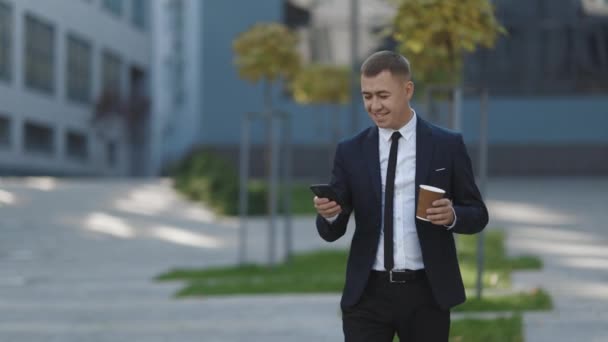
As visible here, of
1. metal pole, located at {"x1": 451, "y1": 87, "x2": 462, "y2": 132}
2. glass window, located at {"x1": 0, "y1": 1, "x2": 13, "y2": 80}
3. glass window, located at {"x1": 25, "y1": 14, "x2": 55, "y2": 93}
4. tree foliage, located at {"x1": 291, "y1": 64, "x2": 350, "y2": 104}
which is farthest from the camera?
glass window, located at {"x1": 25, "y1": 14, "x2": 55, "y2": 93}

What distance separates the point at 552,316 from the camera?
859 centimetres

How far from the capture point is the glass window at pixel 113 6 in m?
45.6

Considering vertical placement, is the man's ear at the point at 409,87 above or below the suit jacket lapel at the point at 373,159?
above

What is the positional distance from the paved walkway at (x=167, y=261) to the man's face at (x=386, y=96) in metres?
3.98

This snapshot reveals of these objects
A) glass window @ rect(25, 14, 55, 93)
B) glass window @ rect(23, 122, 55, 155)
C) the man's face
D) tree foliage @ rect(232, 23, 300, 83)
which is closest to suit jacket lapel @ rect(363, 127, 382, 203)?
the man's face

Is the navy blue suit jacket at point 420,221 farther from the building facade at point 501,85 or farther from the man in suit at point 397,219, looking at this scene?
the building facade at point 501,85

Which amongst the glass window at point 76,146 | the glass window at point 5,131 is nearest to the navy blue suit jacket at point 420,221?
the glass window at point 5,131

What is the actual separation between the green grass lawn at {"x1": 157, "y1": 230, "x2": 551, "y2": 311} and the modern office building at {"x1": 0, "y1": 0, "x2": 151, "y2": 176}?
16.3m

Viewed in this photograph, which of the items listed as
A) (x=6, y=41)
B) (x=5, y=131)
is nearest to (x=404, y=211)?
(x=6, y=41)

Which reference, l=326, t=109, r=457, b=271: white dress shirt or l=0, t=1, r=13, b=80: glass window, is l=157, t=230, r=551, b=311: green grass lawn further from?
l=0, t=1, r=13, b=80: glass window

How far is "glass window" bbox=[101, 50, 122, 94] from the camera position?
47.6 meters

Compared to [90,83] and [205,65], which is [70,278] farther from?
[90,83]

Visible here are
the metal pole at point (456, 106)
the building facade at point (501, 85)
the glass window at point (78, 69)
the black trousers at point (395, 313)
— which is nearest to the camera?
the black trousers at point (395, 313)

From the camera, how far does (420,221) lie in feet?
13.6
